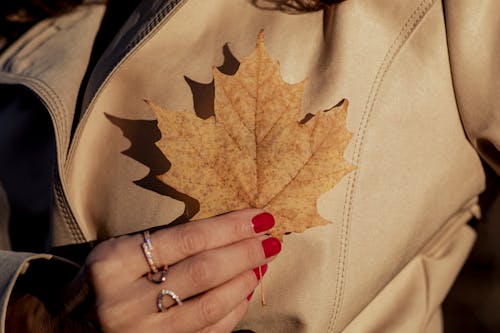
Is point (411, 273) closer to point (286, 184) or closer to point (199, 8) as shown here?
point (286, 184)

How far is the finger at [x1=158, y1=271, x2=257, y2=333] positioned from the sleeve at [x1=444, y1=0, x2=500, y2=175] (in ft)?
1.70

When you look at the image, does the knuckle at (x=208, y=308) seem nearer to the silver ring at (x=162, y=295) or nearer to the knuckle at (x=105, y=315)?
the silver ring at (x=162, y=295)

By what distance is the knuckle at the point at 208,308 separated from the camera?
0.86 metres

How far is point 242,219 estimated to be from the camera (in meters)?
0.87

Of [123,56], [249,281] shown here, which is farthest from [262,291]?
[123,56]

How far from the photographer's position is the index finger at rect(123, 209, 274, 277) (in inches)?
33.9

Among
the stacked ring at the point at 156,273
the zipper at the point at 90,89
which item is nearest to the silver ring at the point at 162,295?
the stacked ring at the point at 156,273

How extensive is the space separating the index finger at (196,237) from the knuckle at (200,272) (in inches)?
0.9

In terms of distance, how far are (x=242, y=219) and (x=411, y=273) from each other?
484mm

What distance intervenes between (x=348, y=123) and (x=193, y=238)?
34 cm

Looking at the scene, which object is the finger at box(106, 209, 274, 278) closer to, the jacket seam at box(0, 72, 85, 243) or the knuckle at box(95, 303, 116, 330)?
the knuckle at box(95, 303, 116, 330)

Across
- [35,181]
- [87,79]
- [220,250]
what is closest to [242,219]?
[220,250]

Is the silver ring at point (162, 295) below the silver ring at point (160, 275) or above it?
below

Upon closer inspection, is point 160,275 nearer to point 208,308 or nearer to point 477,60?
point 208,308
